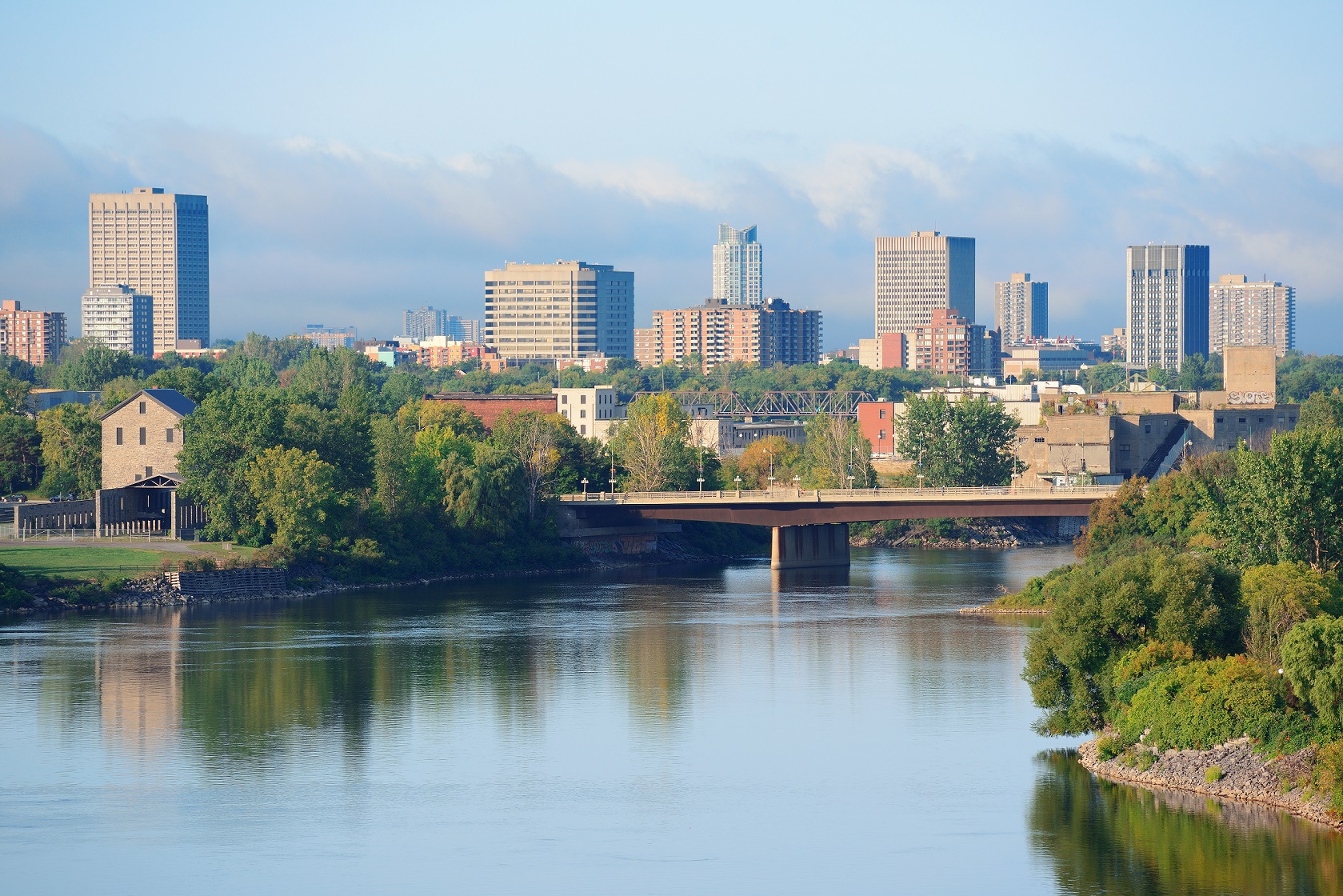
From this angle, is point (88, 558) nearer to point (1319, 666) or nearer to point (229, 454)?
point (229, 454)

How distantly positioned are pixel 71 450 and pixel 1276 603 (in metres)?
73.2

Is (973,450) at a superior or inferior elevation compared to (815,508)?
Answer: superior

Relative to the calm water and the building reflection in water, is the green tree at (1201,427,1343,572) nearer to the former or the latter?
the calm water

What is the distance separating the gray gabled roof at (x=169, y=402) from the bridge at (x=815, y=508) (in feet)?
67.1

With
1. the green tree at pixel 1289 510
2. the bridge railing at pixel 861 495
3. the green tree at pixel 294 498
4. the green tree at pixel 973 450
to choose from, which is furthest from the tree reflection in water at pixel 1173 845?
the green tree at pixel 973 450

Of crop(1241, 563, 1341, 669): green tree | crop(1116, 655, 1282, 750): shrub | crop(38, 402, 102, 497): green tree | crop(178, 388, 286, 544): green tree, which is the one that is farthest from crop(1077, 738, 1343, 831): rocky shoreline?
crop(38, 402, 102, 497): green tree

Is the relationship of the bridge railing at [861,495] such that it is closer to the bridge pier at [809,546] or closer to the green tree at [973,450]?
the bridge pier at [809,546]

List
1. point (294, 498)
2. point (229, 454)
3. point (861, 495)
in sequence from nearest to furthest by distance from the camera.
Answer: point (294, 498) < point (229, 454) < point (861, 495)

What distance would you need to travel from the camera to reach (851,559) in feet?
356

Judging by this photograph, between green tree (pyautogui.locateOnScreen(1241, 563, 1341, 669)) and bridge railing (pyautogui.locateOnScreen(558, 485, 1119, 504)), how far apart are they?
42.1 meters

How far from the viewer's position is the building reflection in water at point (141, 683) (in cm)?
4778

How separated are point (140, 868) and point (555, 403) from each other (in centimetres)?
12480

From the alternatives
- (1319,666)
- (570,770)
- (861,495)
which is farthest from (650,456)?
(1319,666)

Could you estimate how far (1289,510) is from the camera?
182 feet
